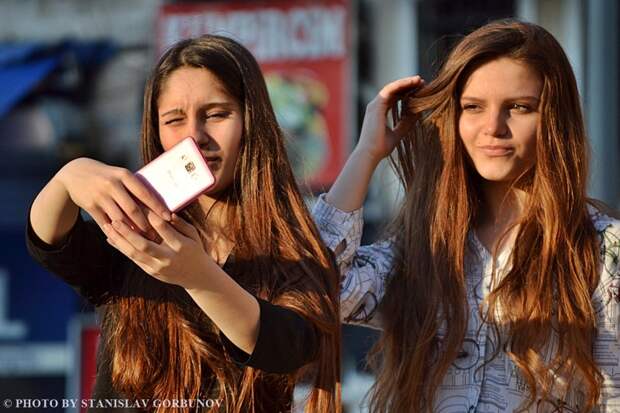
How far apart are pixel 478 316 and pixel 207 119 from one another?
0.75m

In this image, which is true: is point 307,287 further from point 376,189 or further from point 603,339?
point 376,189

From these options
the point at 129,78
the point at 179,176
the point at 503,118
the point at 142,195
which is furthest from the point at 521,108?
the point at 129,78

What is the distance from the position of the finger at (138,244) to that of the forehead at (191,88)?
0.59 meters

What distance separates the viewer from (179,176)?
2006 millimetres

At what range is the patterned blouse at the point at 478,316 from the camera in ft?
8.04

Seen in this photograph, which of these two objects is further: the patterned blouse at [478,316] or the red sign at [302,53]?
the red sign at [302,53]

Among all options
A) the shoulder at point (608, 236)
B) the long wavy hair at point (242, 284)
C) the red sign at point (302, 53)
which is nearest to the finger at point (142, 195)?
the long wavy hair at point (242, 284)

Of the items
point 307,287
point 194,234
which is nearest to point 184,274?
point 194,234

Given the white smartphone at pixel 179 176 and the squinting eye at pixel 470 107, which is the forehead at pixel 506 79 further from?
the white smartphone at pixel 179 176

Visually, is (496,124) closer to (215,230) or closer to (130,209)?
(215,230)

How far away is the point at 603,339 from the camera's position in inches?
97.1

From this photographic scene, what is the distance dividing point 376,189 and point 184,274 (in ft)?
18.1

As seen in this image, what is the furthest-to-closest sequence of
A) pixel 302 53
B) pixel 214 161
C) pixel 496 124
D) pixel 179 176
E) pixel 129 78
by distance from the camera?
pixel 129 78 → pixel 302 53 → pixel 496 124 → pixel 214 161 → pixel 179 176

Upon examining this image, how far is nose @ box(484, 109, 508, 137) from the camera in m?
2.51
